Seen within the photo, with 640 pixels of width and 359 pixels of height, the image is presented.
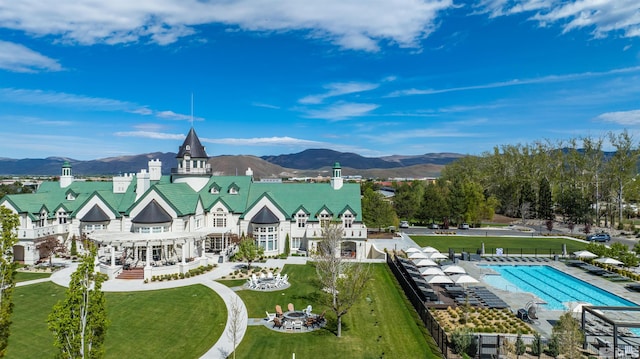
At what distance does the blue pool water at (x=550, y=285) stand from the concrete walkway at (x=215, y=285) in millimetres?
20476

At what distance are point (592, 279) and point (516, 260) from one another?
8642 mm

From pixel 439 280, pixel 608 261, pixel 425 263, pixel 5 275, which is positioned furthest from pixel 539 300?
pixel 5 275

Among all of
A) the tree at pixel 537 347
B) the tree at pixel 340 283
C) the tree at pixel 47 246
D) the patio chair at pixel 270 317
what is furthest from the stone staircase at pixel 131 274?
the tree at pixel 537 347

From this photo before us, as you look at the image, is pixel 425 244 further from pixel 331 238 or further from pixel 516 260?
pixel 331 238

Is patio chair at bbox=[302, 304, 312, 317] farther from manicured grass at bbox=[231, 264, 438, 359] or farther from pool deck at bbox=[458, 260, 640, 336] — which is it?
pool deck at bbox=[458, 260, 640, 336]

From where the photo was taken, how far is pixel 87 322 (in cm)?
1331

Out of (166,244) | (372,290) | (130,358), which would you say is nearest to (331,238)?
(372,290)

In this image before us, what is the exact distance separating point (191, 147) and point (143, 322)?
27972 millimetres

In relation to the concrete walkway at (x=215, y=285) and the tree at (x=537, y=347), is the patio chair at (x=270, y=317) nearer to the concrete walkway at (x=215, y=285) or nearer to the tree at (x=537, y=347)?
the concrete walkway at (x=215, y=285)

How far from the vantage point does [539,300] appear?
3108 cm

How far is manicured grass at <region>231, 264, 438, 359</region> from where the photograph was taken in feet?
69.0

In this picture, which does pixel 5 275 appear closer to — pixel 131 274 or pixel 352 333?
pixel 352 333

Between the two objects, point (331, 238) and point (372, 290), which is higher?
point (331, 238)

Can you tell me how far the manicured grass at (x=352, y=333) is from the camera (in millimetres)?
21031
